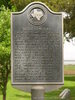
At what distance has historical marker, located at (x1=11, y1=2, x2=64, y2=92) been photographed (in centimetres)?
1137

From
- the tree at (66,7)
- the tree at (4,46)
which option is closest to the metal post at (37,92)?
the tree at (4,46)

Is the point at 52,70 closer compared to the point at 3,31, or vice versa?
the point at 52,70

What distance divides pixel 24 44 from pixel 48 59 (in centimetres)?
79

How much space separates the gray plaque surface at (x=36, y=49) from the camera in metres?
11.4

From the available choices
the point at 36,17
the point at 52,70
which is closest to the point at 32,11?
the point at 36,17

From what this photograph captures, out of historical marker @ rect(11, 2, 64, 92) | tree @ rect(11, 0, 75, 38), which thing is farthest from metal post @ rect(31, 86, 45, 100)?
tree @ rect(11, 0, 75, 38)

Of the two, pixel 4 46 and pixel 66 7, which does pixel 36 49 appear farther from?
pixel 66 7

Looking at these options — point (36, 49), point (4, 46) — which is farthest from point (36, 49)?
point (4, 46)

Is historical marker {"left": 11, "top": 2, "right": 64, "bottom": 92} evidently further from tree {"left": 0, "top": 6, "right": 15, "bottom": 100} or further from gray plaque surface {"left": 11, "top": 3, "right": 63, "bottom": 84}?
tree {"left": 0, "top": 6, "right": 15, "bottom": 100}

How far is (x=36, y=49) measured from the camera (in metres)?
11.4

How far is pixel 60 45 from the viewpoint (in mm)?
11484

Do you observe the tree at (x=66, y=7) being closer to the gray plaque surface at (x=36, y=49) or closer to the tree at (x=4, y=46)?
the tree at (x=4, y=46)

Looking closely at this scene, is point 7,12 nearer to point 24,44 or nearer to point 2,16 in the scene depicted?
point 2,16

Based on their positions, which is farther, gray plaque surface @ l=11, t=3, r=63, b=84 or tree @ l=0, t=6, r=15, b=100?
tree @ l=0, t=6, r=15, b=100
